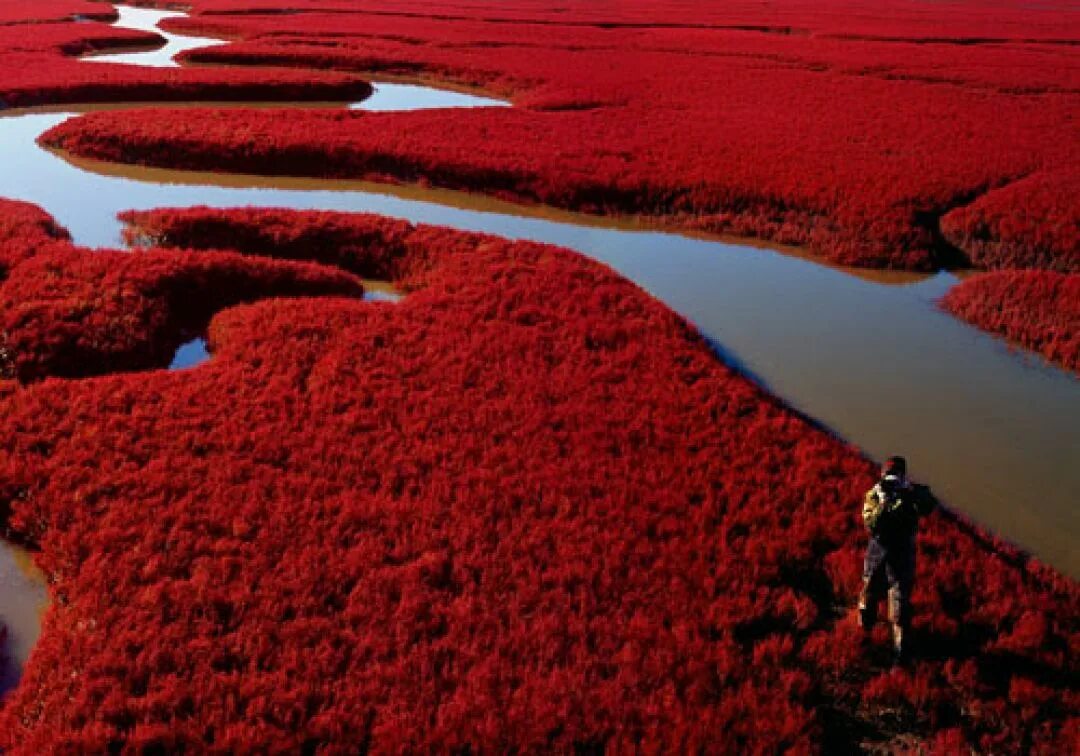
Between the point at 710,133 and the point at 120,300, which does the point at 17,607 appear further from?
the point at 710,133

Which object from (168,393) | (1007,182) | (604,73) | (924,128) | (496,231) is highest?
(604,73)

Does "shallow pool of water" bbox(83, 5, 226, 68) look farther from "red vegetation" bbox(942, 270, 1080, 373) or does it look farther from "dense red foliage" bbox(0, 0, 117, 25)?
"red vegetation" bbox(942, 270, 1080, 373)

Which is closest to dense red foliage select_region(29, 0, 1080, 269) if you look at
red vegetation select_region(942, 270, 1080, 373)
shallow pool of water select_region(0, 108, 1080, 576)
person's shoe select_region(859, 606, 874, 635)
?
shallow pool of water select_region(0, 108, 1080, 576)

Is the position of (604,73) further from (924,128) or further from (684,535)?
(684,535)

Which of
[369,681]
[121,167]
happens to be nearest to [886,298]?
[369,681]

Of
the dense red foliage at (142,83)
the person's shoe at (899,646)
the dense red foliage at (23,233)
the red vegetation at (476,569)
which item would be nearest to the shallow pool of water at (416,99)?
the dense red foliage at (142,83)

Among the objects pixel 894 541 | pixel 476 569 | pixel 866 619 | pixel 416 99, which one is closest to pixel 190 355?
pixel 476 569
